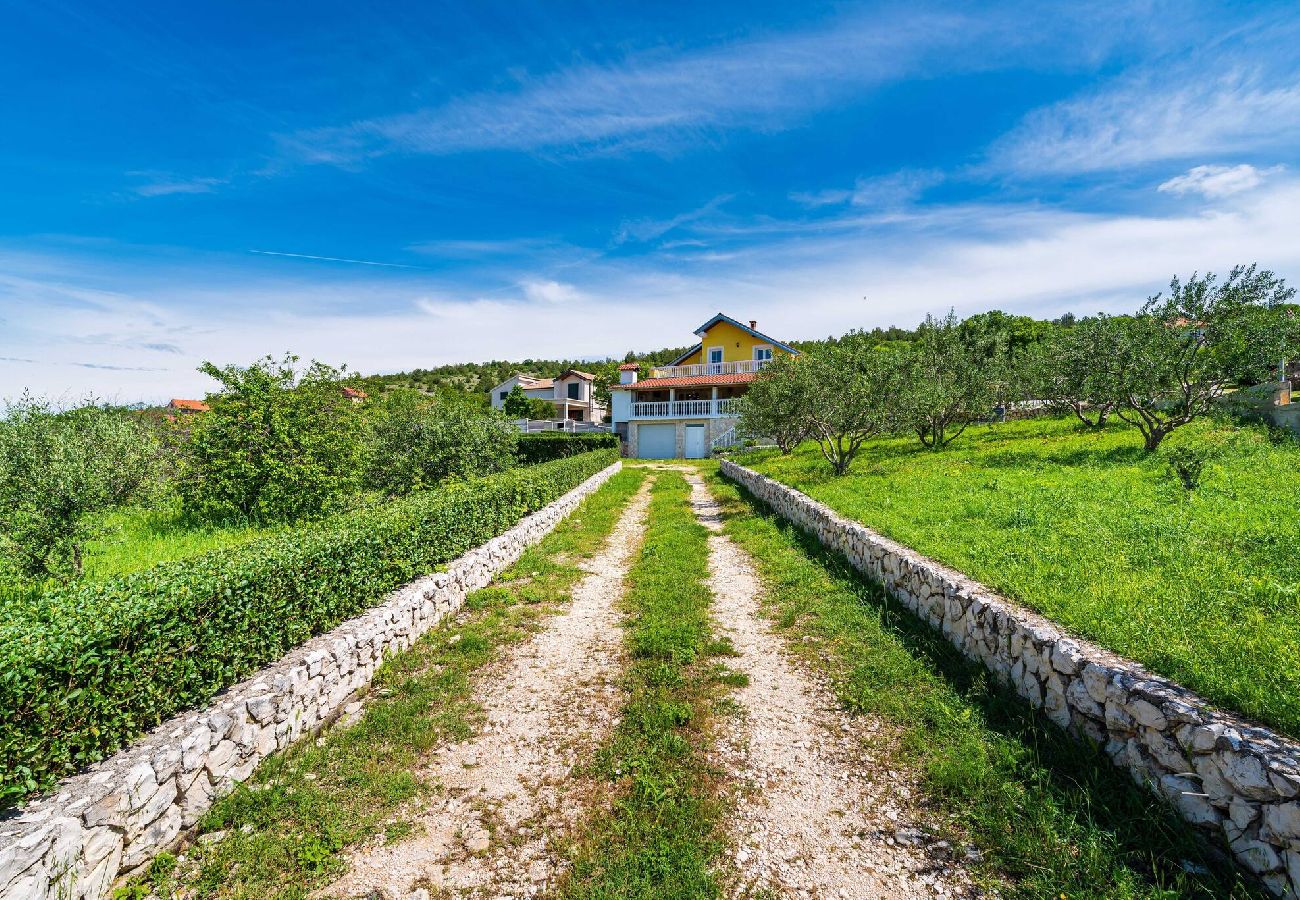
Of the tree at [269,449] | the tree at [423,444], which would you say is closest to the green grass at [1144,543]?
the tree at [423,444]

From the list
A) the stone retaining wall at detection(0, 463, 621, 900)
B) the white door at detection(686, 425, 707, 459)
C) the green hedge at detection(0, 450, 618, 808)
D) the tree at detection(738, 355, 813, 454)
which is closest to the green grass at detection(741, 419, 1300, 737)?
the tree at detection(738, 355, 813, 454)

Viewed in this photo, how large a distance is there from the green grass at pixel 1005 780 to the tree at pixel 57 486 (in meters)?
9.78

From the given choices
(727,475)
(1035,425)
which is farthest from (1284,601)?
(1035,425)

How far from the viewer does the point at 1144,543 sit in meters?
6.54

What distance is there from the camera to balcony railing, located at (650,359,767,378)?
3622cm

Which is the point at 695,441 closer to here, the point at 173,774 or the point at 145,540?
the point at 145,540

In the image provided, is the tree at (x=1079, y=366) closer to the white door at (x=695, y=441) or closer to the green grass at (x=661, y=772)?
the green grass at (x=661, y=772)

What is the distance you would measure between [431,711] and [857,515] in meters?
7.90

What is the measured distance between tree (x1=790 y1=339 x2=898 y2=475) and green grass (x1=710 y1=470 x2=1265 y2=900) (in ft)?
31.3

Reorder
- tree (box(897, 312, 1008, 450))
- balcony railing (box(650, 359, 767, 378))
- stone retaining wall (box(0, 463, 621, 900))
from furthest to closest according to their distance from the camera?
balcony railing (box(650, 359, 767, 378)) < tree (box(897, 312, 1008, 450)) < stone retaining wall (box(0, 463, 621, 900))

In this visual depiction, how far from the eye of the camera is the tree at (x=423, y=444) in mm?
14297

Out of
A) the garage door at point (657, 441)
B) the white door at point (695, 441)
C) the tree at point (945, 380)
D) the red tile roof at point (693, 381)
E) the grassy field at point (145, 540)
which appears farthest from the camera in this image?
the garage door at point (657, 441)

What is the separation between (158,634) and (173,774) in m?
0.91

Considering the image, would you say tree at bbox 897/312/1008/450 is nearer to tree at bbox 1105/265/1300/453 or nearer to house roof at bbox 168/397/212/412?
tree at bbox 1105/265/1300/453
